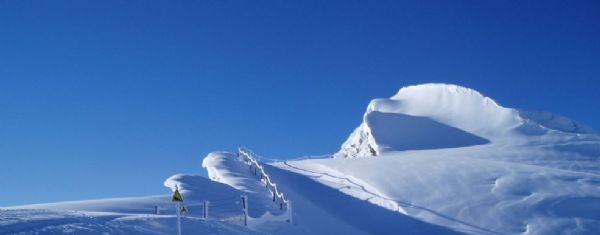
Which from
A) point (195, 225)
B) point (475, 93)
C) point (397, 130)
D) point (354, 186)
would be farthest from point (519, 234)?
point (475, 93)

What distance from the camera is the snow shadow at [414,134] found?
38.8m

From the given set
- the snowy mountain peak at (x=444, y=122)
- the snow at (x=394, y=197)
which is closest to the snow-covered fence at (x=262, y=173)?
the snow at (x=394, y=197)

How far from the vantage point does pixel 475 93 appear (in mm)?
44219

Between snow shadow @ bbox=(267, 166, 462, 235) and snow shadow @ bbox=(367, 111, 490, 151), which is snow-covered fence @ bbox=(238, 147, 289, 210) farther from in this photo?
snow shadow @ bbox=(367, 111, 490, 151)

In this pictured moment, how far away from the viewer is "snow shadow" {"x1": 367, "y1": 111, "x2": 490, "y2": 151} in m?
38.8

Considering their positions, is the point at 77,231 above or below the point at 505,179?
below

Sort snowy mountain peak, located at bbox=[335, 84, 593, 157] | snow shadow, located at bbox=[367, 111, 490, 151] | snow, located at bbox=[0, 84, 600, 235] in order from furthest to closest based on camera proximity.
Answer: snow shadow, located at bbox=[367, 111, 490, 151] < snowy mountain peak, located at bbox=[335, 84, 593, 157] < snow, located at bbox=[0, 84, 600, 235]

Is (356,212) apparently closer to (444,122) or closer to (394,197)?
(394,197)

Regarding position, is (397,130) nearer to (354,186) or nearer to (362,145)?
(362,145)

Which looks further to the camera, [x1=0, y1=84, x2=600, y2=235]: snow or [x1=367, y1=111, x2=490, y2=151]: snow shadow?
[x1=367, y1=111, x2=490, y2=151]: snow shadow

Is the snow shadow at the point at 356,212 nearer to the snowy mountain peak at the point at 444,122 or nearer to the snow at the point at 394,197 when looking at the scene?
the snow at the point at 394,197

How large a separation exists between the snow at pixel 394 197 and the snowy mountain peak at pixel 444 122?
0.35m

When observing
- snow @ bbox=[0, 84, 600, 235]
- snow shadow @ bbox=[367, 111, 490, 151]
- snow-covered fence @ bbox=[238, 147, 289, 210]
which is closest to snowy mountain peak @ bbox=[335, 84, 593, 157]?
snow shadow @ bbox=[367, 111, 490, 151]

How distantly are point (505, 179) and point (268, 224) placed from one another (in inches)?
451
